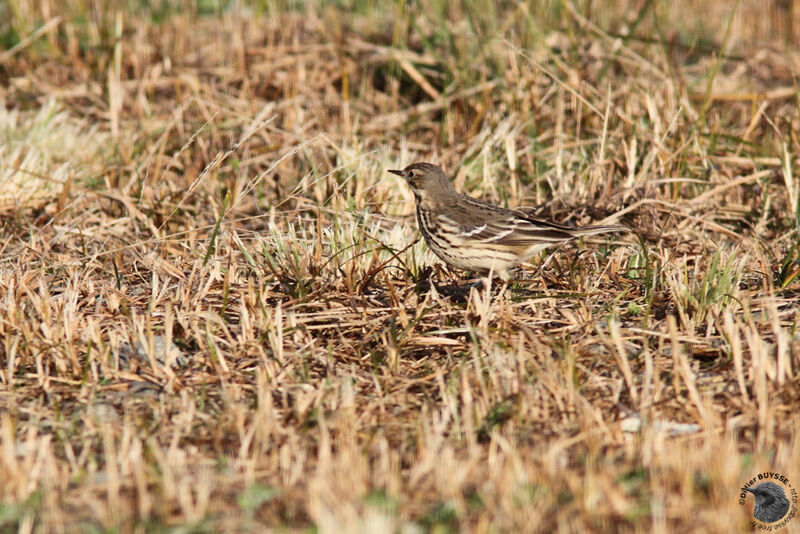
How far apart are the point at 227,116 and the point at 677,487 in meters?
5.77

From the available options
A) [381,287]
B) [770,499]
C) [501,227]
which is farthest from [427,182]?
[770,499]

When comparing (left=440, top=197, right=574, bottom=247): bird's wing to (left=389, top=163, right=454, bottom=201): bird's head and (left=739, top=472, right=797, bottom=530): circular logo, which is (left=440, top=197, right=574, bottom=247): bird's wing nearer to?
(left=389, top=163, right=454, bottom=201): bird's head

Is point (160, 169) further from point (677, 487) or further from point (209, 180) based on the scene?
point (677, 487)

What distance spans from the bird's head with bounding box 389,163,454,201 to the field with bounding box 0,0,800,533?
0.31 meters

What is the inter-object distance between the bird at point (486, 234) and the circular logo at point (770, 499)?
2171mm

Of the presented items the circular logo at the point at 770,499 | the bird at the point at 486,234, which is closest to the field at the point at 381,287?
the circular logo at the point at 770,499

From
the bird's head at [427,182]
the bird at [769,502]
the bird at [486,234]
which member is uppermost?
the bird's head at [427,182]

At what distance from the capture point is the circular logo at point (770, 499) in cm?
304

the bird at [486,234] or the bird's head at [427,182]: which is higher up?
the bird's head at [427,182]

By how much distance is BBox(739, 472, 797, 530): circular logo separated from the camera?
3039 mm

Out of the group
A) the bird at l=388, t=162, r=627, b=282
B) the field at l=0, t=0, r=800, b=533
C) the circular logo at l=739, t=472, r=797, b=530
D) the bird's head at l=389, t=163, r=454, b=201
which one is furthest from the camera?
the bird's head at l=389, t=163, r=454, b=201

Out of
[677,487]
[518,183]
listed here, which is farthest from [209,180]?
[677,487]

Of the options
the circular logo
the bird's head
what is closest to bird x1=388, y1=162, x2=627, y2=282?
the bird's head

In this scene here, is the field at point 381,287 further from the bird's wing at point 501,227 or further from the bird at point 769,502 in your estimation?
the bird's wing at point 501,227
